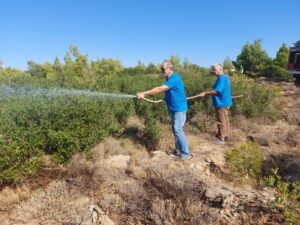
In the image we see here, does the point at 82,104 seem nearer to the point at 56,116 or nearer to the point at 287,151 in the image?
the point at 56,116

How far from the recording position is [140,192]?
399cm

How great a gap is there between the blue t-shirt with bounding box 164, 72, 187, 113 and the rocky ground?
95 centimetres

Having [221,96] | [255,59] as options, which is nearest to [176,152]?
[221,96]

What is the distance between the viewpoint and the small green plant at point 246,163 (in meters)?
4.87

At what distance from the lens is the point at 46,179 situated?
14.8 ft

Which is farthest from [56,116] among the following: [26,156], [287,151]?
[287,151]

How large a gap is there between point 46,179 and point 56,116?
3.45 ft

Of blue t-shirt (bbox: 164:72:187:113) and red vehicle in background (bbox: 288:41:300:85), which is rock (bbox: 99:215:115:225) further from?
red vehicle in background (bbox: 288:41:300:85)

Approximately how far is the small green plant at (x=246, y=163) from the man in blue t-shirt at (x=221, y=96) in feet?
3.83

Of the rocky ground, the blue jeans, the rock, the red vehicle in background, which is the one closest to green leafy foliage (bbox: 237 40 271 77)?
the red vehicle in background

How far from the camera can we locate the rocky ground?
140 inches

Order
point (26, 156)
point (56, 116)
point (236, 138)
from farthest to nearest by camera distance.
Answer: point (236, 138)
point (56, 116)
point (26, 156)

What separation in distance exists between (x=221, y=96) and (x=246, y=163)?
1594 millimetres

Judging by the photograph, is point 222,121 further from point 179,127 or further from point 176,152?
point 179,127
